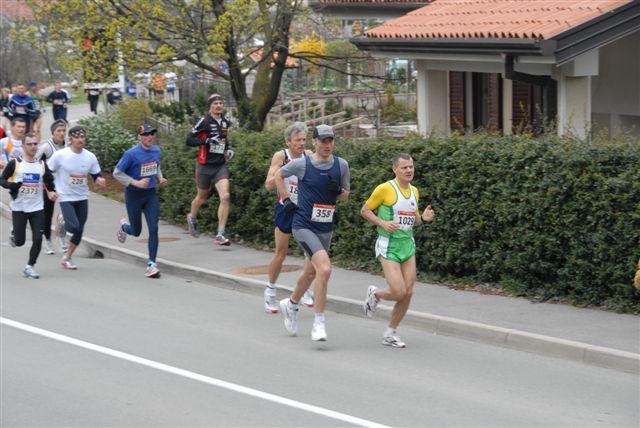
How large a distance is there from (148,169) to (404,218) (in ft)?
16.5

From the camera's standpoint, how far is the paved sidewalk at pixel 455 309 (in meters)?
9.30

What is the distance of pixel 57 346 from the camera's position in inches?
385

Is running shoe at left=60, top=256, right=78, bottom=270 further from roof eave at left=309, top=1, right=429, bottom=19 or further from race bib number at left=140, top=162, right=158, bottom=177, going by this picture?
roof eave at left=309, top=1, right=429, bottom=19

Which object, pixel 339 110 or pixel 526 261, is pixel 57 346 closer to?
pixel 526 261

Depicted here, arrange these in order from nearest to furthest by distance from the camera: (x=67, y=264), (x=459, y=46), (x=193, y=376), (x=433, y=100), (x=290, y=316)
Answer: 1. (x=193, y=376)
2. (x=290, y=316)
3. (x=67, y=264)
4. (x=459, y=46)
5. (x=433, y=100)

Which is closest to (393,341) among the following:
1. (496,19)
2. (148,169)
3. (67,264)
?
(148,169)

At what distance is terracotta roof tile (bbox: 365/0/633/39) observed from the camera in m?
14.8

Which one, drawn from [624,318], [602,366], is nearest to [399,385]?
[602,366]

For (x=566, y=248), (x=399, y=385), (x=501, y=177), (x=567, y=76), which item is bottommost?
(x=399, y=385)

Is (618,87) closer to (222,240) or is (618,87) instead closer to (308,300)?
(222,240)

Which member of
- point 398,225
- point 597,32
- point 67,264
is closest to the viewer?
point 398,225

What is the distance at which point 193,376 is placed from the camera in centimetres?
867

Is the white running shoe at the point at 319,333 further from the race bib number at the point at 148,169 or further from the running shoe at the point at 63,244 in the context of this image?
the running shoe at the point at 63,244

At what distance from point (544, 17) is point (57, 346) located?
29.2 ft
